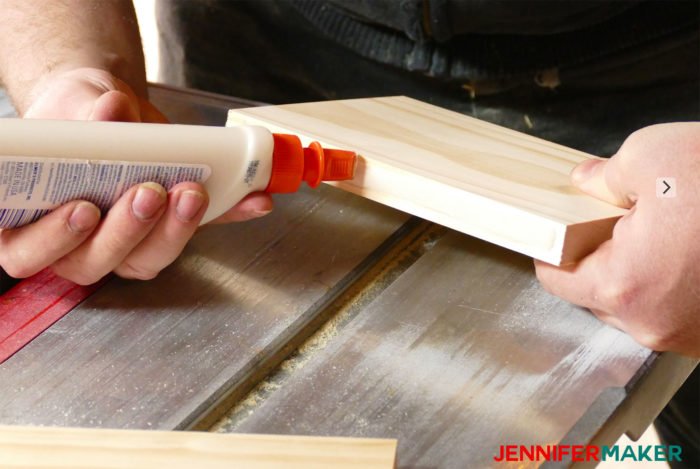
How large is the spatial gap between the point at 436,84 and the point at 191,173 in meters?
0.74

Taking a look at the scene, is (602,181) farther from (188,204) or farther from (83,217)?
(83,217)

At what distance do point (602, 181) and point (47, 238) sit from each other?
66cm

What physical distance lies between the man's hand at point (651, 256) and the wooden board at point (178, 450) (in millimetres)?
336

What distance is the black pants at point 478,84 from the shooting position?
158 cm

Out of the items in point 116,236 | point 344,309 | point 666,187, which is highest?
point 666,187

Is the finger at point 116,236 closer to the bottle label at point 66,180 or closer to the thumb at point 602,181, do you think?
the bottle label at point 66,180

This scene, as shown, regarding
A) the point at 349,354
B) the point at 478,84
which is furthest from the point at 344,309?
the point at 478,84

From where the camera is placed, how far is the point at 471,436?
2.91 ft

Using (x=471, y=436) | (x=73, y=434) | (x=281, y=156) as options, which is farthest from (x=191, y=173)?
(x=471, y=436)

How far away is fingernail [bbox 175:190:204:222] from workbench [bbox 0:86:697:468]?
0.13m

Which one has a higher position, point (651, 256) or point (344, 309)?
point (651, 256)

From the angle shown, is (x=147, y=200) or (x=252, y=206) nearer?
(x=147, y=200)

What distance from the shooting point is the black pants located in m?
1.58

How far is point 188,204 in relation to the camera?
984 mm
